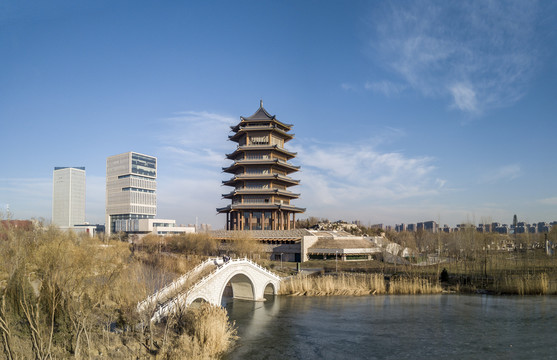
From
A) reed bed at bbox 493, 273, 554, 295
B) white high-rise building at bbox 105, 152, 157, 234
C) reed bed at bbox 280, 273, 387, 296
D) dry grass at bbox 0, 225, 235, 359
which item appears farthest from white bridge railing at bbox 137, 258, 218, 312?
white high-rise building at bbox 105, 152, 157, 234

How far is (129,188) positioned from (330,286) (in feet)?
402

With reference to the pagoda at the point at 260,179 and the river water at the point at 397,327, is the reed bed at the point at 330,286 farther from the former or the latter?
the pagoda at the point at 260,179

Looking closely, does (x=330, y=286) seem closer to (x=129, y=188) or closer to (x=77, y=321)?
(x=77, y=321)

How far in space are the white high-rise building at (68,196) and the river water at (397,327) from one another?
153 m

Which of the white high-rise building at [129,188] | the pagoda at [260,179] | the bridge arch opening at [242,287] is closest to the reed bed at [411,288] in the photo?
the bridge arch opening at [242,287]

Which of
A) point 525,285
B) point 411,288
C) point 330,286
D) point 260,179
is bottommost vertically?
point 411,288

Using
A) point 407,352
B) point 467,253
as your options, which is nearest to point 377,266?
point 467,253

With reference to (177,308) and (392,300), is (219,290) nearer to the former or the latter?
(177,308)

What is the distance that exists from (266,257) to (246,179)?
13051 mm

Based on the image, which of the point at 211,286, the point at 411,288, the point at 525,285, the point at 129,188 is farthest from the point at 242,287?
the point at 129,188

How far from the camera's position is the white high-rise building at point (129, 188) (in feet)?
462

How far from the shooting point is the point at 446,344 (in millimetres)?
21047

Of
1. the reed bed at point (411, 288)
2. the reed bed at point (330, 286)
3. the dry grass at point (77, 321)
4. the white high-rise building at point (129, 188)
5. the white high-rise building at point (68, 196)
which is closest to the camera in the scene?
the dry grass at point (77, 321)

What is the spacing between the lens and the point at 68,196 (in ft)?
532
